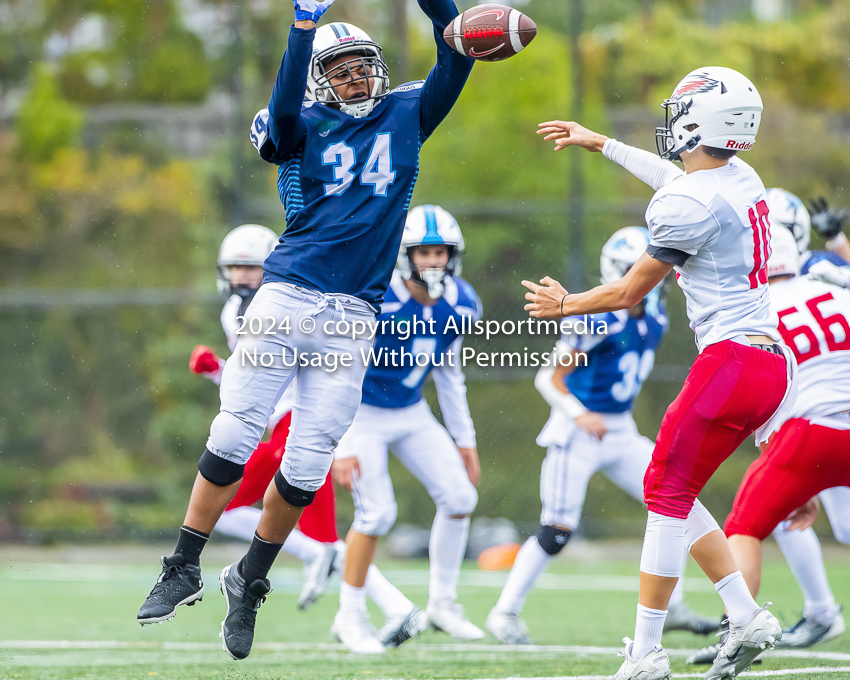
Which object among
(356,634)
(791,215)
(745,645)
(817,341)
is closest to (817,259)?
(791,215)

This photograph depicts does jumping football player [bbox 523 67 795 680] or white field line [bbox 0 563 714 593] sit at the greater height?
jumping football player [bbox 523 67 795 680]

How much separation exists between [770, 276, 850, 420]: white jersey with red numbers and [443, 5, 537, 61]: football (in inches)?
63.6

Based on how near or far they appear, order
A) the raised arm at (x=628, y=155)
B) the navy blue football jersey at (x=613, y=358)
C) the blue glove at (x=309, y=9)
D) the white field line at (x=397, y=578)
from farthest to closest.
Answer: the white field line at (x=397, y=578)
the navy blue football jersey at (x=613, y=358)
the raised arm at (x=628, y=155)
the blue glove at (x=309, y=9)

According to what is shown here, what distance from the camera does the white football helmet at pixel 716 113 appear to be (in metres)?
3.53

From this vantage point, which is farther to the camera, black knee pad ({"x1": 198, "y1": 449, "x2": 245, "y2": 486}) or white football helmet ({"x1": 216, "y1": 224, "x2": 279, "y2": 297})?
white football helmet ({"x1": 216, "y1": 224, "x2": 279, "y2": 297})

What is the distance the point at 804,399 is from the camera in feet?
14.3

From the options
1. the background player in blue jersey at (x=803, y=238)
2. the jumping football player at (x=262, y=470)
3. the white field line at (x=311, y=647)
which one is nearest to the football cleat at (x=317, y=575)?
the jumping football player at (x=262, y=470)

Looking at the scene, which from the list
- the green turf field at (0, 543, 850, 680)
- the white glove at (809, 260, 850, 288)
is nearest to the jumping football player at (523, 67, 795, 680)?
the green turf field at (0, 543, 850, 680)

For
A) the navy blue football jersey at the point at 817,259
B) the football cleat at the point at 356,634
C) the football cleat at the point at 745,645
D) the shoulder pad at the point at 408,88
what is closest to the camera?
the football cleat at the point at 745,645

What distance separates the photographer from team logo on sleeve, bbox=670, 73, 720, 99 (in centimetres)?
359

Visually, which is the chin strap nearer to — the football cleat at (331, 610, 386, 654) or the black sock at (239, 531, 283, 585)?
the football cleat at (331, 610, 386, 654)

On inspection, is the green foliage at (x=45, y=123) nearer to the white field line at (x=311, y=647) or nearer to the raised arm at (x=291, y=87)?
the white field line at (x=311, y=647)

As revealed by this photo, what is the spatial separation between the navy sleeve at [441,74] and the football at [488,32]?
0.06 meters

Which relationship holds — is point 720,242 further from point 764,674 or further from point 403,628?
point 403,628
